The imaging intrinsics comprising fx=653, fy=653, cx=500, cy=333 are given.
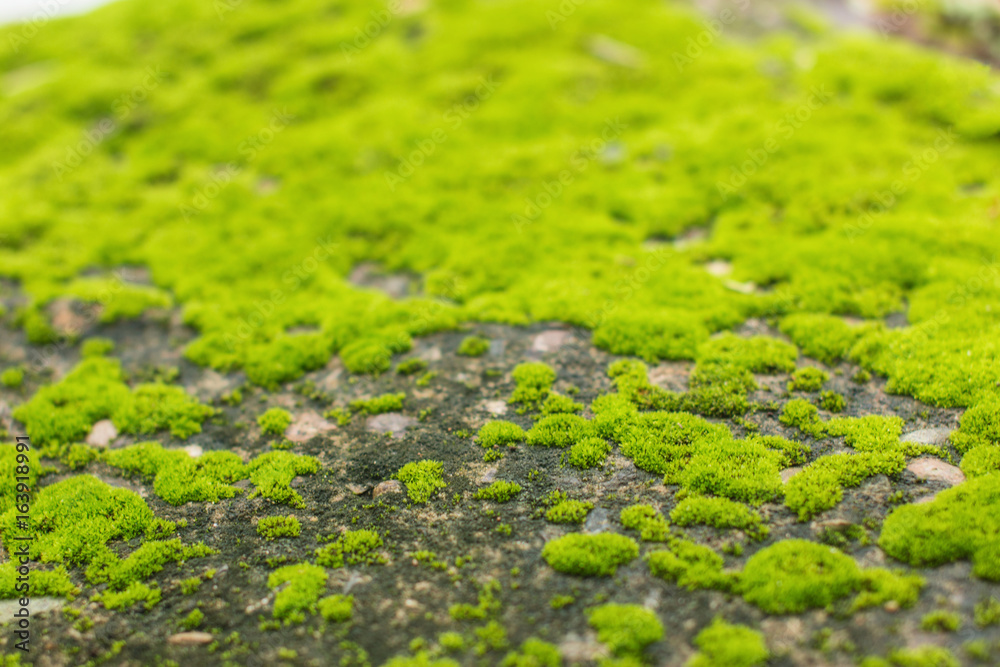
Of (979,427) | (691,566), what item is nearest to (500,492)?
(691,566)

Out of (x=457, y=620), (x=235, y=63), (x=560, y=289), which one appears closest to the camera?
(x=457, y=620)

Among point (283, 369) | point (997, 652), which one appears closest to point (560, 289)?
point (283, 369)

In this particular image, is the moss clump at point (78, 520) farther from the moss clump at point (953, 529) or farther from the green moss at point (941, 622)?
the moss clump at point (953, 529)

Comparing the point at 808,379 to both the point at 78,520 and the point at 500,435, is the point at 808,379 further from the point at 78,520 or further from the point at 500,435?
the point at 78,520

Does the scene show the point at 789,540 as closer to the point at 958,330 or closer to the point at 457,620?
the point at 457,620

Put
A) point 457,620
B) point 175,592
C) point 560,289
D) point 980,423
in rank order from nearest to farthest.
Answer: point 457,620
point 175,592
point 980,423
point 560,289

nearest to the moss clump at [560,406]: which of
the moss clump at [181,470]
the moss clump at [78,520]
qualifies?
the moss clump at [181,470]

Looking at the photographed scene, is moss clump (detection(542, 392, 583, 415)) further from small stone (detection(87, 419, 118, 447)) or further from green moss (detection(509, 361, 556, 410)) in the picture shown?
small stone (detection(87, 419, 118, 447))
